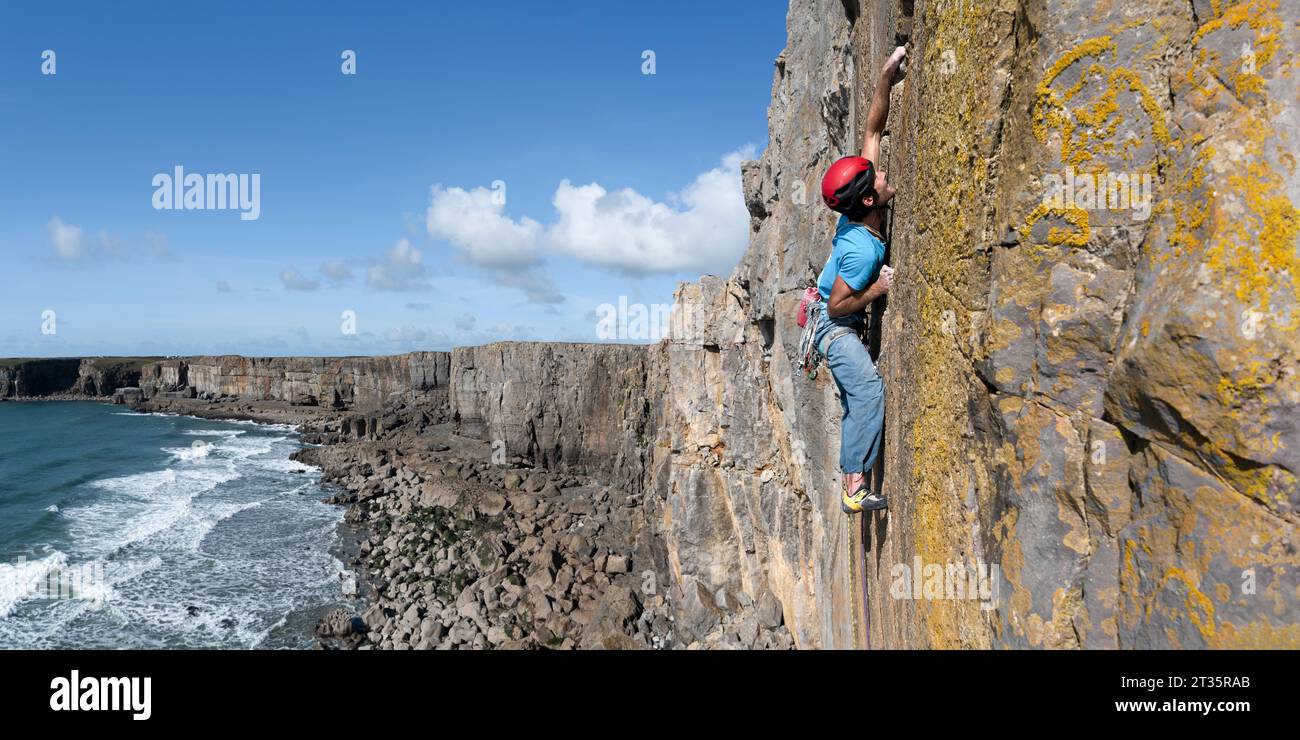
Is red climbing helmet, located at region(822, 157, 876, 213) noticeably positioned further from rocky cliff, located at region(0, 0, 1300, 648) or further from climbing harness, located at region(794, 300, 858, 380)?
climbing harness, located at region(794, 300, 858, 380)

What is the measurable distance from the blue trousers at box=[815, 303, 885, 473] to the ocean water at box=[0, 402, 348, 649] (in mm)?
24242

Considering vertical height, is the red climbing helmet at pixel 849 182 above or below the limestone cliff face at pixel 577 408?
above

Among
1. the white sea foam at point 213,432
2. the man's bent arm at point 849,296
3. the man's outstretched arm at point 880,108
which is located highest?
the man's outstretched arm at point 880,108

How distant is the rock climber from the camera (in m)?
5.95

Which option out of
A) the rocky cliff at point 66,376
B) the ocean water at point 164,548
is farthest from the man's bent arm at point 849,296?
the rocky cliff at point 66,376

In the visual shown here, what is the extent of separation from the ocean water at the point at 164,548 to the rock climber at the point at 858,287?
→ 79.6 ft

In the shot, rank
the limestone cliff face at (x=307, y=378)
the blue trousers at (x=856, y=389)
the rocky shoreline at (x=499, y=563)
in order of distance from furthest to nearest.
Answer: the limestone cliff face at (x=307, y=378) → the rocky shoreline at (x=499, y=563) → the blue trousers at (x=856, y=389)

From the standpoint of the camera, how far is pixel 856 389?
20.8 ft

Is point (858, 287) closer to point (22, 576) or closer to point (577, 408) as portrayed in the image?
point (22, 576)

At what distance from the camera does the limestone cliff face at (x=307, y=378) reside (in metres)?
68.5

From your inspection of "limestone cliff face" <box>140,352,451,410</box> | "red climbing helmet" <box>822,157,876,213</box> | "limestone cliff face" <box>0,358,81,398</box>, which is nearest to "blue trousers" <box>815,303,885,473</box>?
"red climbing helmet" <box>822,157,876,213</box>

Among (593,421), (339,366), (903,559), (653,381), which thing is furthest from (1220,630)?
(339,366)

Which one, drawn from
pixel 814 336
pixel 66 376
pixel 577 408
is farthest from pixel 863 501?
pixel 66 376

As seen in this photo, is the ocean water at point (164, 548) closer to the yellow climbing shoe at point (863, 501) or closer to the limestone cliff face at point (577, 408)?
the limestone cliff face at point (577, 408)
